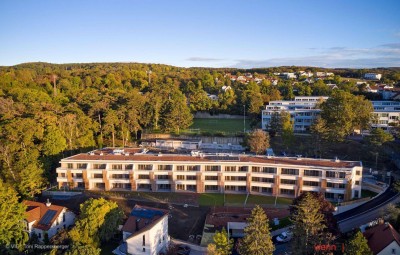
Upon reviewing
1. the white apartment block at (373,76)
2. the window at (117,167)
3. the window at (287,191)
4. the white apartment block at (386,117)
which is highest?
the white apartment block at (373,76)

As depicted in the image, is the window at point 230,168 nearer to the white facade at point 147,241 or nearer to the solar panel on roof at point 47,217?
the white facade at point 147,241

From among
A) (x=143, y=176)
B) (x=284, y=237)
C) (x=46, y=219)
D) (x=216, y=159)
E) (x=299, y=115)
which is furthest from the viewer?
(x=299, y=115)

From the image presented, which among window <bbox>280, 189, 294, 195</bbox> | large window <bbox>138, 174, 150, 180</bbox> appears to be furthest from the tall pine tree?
large window <bbox>138, 174, 150, 180</bbox>

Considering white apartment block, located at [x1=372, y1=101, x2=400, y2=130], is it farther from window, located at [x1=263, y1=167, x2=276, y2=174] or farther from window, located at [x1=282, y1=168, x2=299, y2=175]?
window, located at [x1=263, y1=167, x2=276, y2=174]

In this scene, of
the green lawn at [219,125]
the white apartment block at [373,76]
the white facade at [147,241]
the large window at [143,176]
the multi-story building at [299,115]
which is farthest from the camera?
the white apartment block at [373,76]

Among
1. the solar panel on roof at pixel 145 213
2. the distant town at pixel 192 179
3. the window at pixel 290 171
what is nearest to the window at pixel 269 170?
the distant town at pixel 192 179

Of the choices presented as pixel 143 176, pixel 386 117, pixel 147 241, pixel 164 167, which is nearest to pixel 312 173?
pixel 164 167

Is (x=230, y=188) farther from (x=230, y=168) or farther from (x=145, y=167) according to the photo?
(x=145, y=167)
